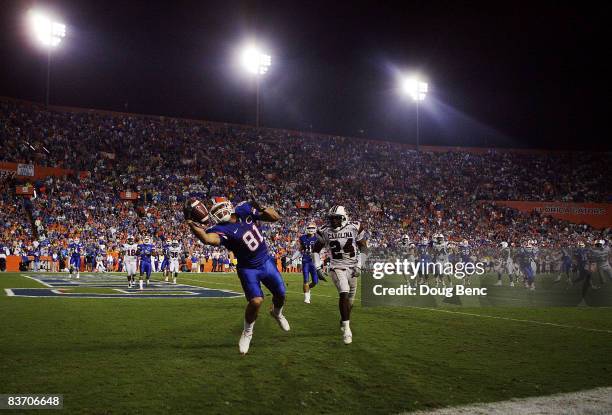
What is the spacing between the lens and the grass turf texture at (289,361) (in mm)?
→ 5000

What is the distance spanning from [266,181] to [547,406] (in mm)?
36512

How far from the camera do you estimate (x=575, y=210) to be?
4678 centimetres

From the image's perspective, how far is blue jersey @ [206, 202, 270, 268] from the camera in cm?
694

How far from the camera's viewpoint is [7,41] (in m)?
44.3

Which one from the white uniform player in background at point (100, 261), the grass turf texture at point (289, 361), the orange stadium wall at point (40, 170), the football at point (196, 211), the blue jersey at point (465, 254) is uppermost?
the orange stadium wall at point (40, 170)

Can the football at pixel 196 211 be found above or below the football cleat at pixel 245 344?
above

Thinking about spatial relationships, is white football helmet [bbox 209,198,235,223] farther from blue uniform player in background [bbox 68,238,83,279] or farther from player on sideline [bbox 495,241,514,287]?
blue uniform player in background [bbox 68,238,83,279]

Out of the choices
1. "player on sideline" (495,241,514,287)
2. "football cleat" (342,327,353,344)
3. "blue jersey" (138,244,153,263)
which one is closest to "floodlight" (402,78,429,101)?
"player on sideline" (495,241,514,287)

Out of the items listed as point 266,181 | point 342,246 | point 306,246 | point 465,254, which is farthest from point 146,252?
point 266,181

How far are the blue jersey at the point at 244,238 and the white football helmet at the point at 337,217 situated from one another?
5.56 feet

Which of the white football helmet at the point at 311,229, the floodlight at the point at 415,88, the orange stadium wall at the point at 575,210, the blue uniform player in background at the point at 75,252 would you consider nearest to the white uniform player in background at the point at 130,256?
the white football helmet at the point at 311,229

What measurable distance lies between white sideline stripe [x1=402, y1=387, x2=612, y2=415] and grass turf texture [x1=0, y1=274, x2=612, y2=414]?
201 millimetres

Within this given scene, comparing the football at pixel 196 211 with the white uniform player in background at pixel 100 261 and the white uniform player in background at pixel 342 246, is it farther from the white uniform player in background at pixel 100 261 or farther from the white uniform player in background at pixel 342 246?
the white uniform player in background at pixel 100 261

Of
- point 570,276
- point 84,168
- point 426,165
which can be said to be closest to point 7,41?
point 84,168
